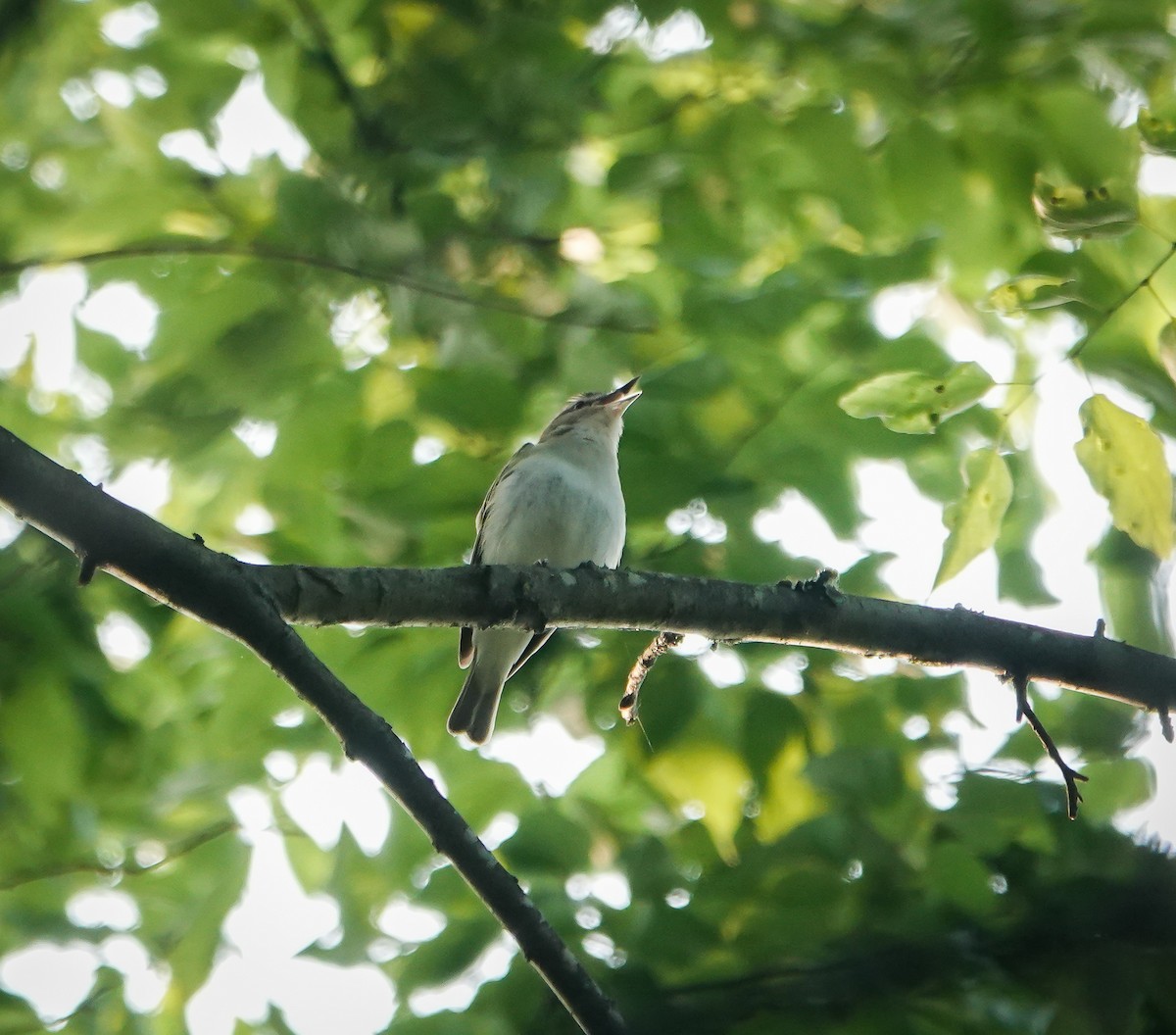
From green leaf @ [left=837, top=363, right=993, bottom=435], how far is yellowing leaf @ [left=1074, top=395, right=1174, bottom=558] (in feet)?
0.94

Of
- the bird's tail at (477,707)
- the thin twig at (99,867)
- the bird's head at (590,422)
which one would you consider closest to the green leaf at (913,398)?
the bird's tail at (477,707)

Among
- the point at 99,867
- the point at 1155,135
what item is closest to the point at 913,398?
the point at 1155,135

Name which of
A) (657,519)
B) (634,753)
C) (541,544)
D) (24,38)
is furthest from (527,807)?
(24,38)

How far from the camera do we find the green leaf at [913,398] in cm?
265

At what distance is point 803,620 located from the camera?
10.8 ft

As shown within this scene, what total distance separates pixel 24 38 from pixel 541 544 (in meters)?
3.30

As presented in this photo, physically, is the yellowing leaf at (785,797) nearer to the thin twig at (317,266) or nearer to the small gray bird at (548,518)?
the thin twig at (317,266)

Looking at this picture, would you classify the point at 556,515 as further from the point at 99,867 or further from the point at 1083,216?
the point at 1083,216

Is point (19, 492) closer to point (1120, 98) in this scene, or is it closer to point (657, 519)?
point (657, 519)

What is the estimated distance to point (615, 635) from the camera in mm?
4148

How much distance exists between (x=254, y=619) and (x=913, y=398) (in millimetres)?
1603

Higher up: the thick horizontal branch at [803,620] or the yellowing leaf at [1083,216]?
the yellowing leaf at [1083,216]

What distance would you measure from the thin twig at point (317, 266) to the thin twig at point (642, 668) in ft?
3.37

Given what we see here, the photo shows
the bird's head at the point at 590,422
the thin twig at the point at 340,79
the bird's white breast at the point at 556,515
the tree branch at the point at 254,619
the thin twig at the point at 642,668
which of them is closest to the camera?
the tree branch at the point at 254,619
